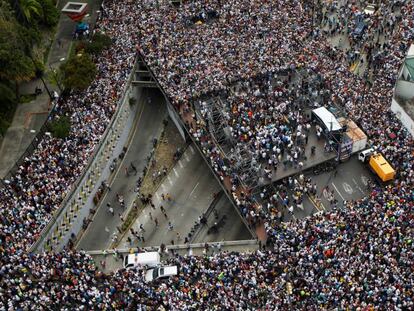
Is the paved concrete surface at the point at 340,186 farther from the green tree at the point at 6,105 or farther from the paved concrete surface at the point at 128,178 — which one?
the green tree at the point at 6,105

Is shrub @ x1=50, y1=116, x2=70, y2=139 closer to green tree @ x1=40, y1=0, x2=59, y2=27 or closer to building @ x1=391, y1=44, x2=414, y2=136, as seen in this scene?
green tree @ x1=40, y1=0, x2=59, y2=27

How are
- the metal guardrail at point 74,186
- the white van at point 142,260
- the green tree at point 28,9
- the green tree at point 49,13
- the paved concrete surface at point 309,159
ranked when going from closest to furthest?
the white van at point 142,260 < the metal guardrail at point 74,186 < the paved concrete surface at point 309,159 < the green tree at point 28,9 < the green tree at point 49,13

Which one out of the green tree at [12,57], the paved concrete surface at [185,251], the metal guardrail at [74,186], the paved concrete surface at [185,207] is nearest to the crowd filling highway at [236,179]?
the metal guardrail at [74,186]

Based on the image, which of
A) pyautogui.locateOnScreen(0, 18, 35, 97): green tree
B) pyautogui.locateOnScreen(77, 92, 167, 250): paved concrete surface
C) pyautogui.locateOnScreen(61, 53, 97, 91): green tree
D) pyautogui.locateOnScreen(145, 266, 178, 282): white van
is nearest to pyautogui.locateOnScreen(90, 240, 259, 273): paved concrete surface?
pyautogui.locateOnScreen(145, 266, 178, 282): white van

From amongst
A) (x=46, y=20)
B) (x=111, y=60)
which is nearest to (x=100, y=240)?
(x=111, y=60)

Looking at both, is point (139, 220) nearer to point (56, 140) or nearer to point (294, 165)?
point (56, 140)

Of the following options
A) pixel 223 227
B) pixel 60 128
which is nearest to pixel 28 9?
pixel 60 128
